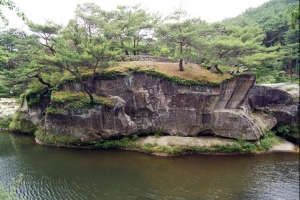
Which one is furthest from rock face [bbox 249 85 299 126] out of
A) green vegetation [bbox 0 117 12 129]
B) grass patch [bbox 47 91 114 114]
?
green vegetation [bbox 0 117 12 129]

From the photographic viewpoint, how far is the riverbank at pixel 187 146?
1969 cm

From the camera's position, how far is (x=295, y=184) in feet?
47.3

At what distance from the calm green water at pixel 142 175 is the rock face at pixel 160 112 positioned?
2186 millimetres

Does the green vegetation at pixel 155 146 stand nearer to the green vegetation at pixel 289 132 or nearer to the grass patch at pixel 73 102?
the green vegetation at pixel 289 132

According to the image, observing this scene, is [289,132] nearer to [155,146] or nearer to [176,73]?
[176,73]

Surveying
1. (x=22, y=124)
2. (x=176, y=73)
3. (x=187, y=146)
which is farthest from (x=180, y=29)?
(x=22, y=124)

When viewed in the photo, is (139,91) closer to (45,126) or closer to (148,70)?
(148,70)

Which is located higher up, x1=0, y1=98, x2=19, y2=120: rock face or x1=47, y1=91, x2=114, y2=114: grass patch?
x1=47, y1=91, x2=114, y2=114: grass patch

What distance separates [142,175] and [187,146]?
5.83m

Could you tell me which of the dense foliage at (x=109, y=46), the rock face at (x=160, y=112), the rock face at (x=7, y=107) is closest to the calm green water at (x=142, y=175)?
the rock face at (x=160, y=112)

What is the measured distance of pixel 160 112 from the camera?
2128 cm

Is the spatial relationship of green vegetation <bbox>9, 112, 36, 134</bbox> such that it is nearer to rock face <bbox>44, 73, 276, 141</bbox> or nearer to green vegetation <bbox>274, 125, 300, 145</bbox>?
rock face <bbox>44, 73, 276, 141</bbox>

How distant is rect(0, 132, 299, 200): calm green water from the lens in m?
13.3

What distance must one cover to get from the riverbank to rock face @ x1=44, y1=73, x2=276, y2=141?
682 mm
